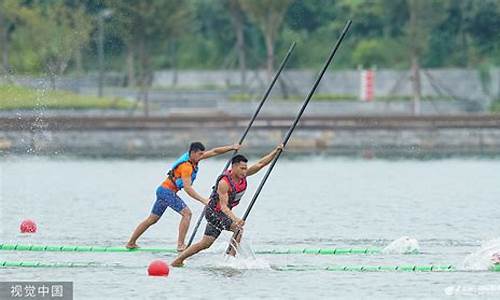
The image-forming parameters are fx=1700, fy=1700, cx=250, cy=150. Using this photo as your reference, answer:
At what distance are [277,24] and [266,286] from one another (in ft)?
178

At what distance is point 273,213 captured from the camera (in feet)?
128

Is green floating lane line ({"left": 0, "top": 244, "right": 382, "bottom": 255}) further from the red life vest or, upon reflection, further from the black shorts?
the red life vest

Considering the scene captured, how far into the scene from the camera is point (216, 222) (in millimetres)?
25266

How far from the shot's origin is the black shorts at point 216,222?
2516 cm

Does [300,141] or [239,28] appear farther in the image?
[239,28]

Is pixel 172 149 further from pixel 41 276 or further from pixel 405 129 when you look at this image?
pixel 41 276

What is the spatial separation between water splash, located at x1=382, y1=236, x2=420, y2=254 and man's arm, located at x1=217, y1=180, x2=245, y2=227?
4.28 m

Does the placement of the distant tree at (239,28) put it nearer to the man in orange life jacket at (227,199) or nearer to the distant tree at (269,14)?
the distant tree at (269,14)

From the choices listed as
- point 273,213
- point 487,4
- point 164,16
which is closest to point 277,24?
point 164,16

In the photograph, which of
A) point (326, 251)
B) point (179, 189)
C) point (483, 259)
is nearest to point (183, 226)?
point (179, 189)

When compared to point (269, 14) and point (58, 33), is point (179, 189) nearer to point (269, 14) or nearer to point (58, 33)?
point (58, 33)

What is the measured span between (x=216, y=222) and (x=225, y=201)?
39cm

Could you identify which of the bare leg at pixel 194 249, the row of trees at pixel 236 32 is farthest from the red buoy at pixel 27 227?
the row of trees at pixel 236 32

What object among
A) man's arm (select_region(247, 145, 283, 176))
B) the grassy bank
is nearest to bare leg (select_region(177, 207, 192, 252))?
man's arm (select_region(247, 145, 283, 176))
